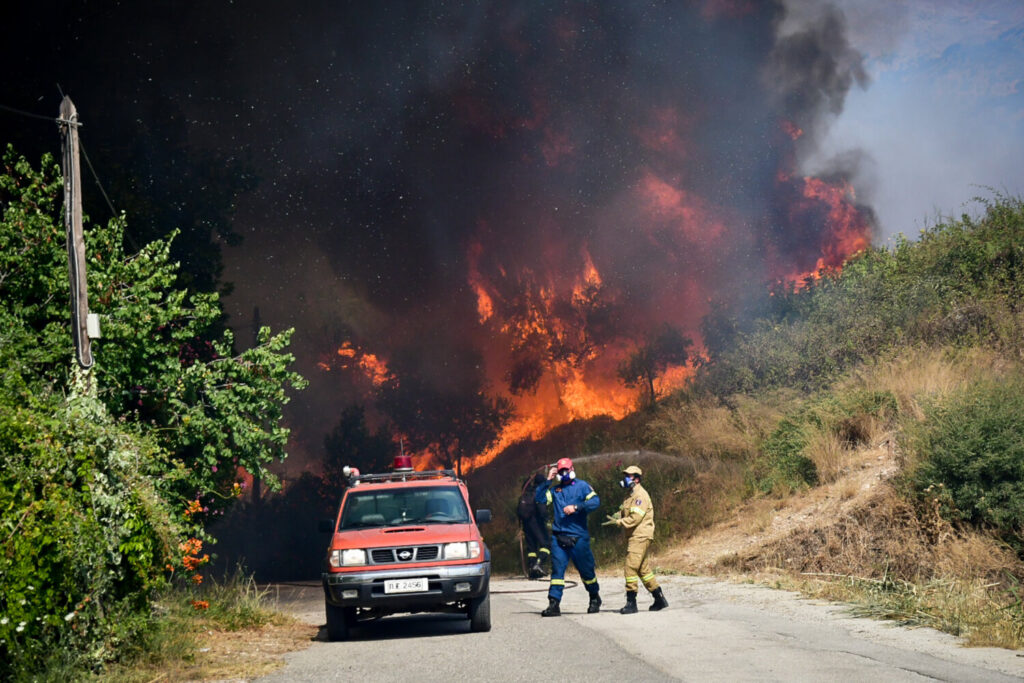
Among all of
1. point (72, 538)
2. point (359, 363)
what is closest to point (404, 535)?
point (72, 538)

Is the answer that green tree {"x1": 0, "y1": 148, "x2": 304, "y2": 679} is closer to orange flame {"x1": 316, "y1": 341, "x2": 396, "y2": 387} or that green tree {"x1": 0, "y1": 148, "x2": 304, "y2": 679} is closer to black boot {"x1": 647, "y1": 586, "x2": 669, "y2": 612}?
black boot {"x1": 647, "y1": 586, "x2": 669, "y2": 612}

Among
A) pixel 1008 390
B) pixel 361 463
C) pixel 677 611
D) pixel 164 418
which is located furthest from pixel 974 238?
pixel 361 463

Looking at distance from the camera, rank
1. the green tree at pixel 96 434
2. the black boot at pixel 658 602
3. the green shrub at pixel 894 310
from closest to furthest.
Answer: the green tree at pixel 96 434, the black boot at pixel 658 602, the green shrub at pixel 894 310

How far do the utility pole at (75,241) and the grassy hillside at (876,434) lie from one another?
400 inches

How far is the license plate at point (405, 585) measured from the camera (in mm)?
11289

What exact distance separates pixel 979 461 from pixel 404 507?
27.8ft

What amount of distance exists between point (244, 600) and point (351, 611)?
2232 millimetres

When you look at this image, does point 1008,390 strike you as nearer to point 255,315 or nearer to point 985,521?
point 985,521

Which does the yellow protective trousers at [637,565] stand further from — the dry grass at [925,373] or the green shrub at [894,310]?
the green shrub at [894,310]

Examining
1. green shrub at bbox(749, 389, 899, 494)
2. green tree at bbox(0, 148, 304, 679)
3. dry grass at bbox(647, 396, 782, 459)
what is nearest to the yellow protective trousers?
green tree at bbox(0, 148, 304, 679)

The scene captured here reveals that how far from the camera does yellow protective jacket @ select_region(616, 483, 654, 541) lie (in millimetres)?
13117

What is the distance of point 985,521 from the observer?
48.7 ft

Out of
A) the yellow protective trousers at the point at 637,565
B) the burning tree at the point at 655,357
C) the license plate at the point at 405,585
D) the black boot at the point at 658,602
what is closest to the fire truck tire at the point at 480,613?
the license plate at the point at 405,585

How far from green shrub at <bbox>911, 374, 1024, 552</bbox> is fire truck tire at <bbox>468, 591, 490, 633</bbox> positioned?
7627 millimetres
